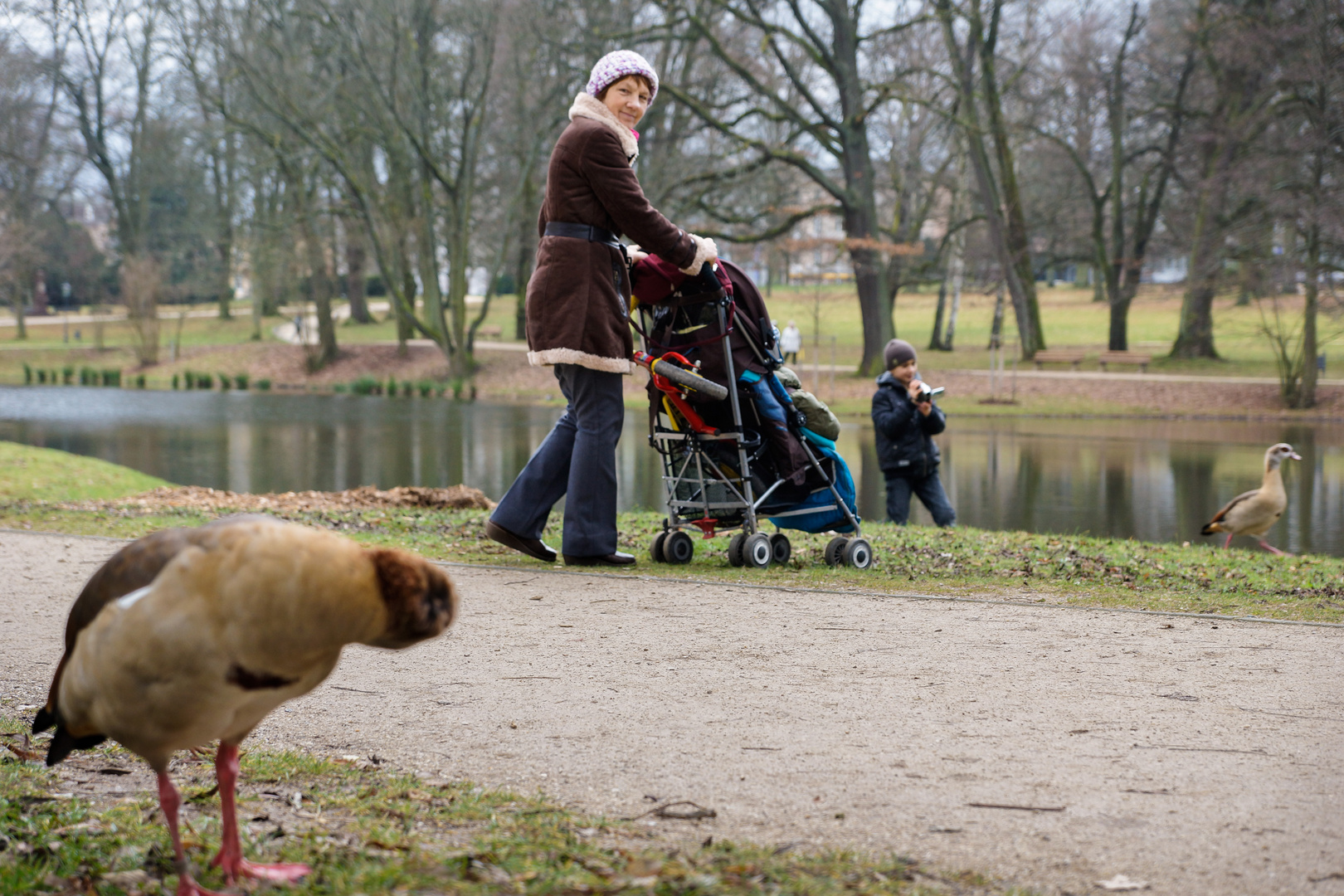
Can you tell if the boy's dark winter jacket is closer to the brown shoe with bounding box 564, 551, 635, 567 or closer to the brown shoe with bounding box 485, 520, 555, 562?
the brown shoe with bounding box 564, 551, 635, 567

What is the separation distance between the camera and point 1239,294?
31594 millimetres

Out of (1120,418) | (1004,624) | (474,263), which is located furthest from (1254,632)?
(474,263)

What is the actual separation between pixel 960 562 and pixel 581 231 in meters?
3.27

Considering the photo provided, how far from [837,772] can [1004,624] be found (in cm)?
244

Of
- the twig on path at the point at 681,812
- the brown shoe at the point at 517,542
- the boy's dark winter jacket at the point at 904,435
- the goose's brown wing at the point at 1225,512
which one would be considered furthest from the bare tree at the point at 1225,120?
the twig on path at the point at 681,812

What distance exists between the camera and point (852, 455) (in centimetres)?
1953

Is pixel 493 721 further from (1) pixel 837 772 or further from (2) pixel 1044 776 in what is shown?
(2) pixel 1044 776

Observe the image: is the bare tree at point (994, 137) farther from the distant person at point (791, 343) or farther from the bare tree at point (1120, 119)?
the distant person at point (791, 343)

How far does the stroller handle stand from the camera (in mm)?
7340

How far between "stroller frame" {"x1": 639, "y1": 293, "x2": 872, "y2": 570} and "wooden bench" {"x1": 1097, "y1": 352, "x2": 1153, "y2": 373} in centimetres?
2962

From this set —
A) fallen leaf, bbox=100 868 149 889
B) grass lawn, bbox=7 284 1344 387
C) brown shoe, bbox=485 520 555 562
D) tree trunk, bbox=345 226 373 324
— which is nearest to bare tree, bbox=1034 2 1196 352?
grass lawn, bbox=7 284 1344 387

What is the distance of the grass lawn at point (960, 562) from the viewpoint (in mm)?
6988

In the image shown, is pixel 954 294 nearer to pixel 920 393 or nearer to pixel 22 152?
pixel 920 393

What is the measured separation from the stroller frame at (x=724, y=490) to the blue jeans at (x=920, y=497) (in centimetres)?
294
